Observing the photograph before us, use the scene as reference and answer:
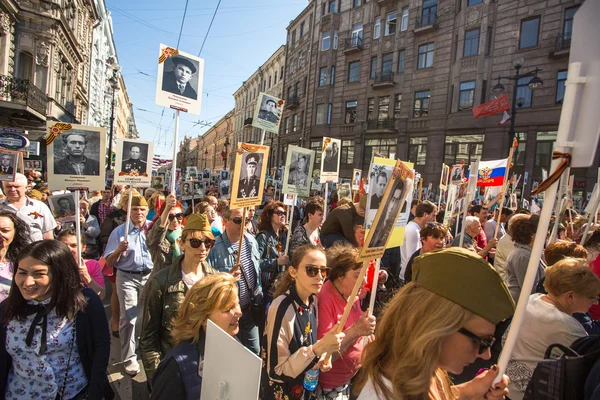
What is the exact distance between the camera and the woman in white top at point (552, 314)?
253 centimetres

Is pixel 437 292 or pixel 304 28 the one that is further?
pixel 304 28

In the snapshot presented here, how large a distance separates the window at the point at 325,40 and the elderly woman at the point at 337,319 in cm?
3717

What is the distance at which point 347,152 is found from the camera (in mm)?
34406

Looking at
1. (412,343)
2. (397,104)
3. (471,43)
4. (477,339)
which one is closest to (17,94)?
(412,343)

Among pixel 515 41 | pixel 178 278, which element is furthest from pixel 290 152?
pixel 515 41

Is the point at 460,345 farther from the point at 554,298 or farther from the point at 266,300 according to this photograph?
the point at 266,300

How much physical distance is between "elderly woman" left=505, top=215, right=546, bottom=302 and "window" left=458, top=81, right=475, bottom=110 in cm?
2464

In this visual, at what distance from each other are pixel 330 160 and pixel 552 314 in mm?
5605

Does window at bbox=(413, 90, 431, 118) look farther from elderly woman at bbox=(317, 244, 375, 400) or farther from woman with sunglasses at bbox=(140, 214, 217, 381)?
woman with sunglasses at bbox=(140, 214, 217, 381)

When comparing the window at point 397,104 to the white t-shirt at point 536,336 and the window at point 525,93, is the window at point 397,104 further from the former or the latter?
the white t-shirt at point 536,336

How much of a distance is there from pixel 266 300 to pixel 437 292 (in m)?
3.30

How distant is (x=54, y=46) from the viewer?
22.3 metres

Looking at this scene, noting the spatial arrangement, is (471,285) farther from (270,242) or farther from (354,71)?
(354,71)

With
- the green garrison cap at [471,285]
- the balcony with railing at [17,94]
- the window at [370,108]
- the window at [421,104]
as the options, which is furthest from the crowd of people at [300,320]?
the window at [370,108]
